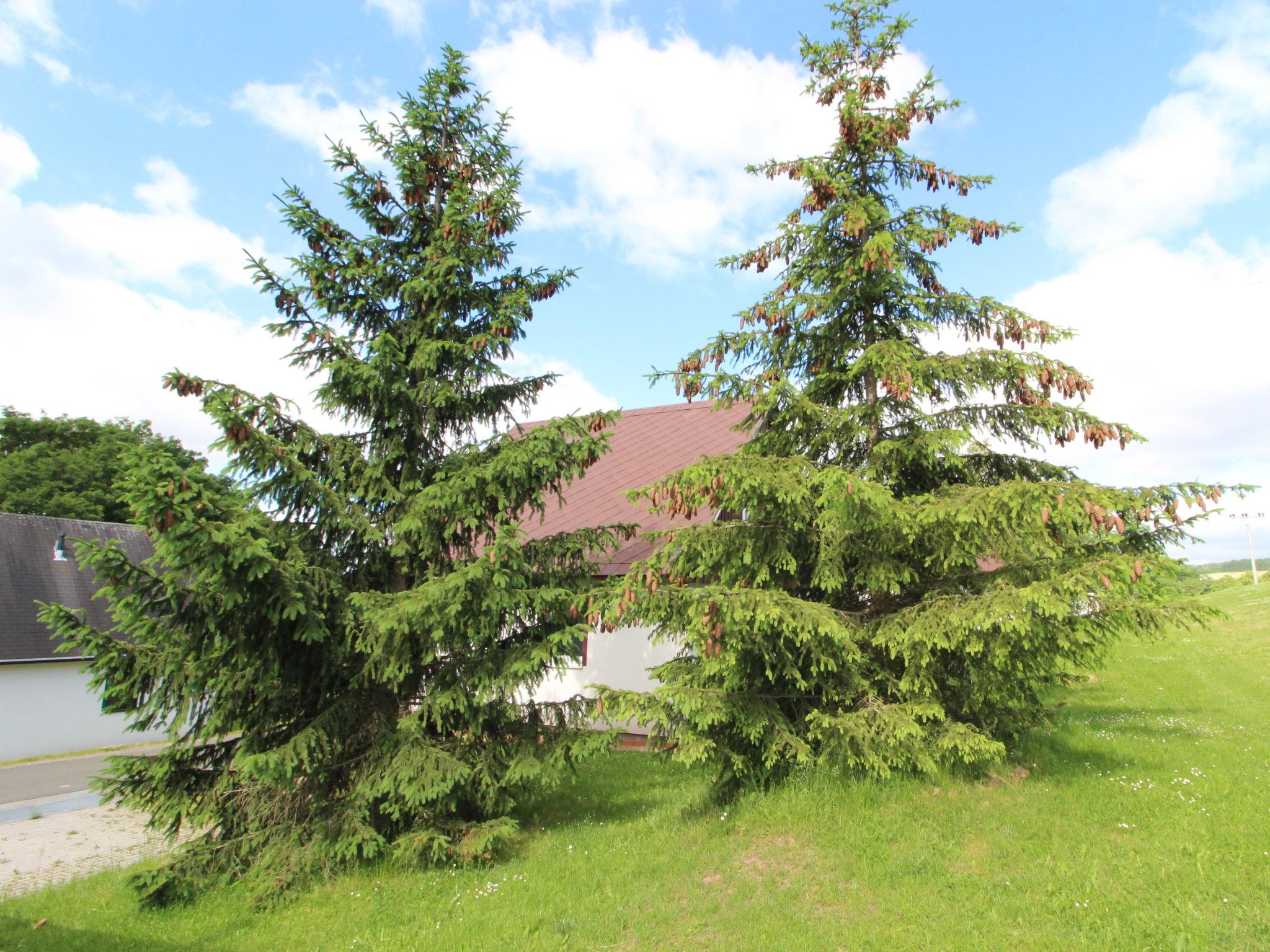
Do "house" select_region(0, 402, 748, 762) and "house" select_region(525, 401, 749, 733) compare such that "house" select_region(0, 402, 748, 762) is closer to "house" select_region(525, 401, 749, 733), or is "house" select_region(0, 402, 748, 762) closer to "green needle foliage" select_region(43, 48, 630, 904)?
"house" select_region(525, 401, 749, 733)

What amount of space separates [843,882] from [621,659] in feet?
23.7

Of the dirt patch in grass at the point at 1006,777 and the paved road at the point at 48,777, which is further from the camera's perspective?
the paved road at the point at 48,777

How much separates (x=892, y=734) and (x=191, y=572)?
5885 mm

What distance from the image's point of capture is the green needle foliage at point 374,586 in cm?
632

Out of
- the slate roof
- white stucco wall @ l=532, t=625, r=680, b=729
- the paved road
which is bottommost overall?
the paved road

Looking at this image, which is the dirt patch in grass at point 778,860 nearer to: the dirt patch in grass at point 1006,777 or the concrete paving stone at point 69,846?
the dirt patch in grass at point 1006,777

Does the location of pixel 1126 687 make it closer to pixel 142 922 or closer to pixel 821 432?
pixel 821 432

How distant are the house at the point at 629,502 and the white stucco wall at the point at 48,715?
12.7 m

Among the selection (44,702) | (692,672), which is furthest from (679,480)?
(44,702)

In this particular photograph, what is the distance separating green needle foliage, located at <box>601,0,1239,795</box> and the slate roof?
18080mm

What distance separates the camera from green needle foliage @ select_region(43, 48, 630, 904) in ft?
20.7

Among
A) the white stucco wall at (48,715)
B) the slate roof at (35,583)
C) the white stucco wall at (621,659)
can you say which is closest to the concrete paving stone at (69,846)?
the white stucco wall at (621,659)

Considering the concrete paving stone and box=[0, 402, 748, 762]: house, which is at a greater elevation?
box=[0, 402, 748, 762]: house

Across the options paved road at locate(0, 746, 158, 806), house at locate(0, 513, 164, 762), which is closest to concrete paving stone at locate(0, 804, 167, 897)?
paved road at locate(0, 746, 158, 806)
